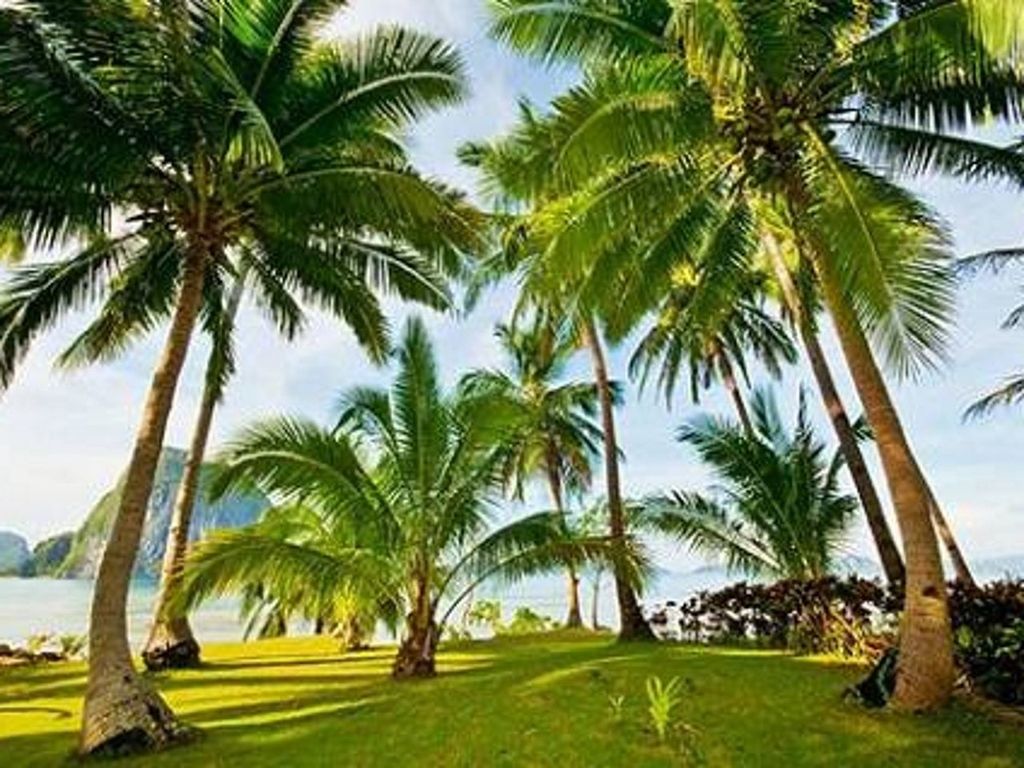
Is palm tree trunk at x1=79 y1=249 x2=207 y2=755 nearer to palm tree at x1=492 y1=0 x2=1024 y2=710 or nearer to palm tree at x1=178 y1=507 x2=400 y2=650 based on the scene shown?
palm tree at x1=178 y1=507 x2=400 y2=650

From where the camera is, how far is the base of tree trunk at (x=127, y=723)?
8.40 meters

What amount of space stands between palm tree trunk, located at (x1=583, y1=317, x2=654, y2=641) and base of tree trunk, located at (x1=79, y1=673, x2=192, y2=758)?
7.61 m

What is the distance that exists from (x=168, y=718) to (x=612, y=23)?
858 cm

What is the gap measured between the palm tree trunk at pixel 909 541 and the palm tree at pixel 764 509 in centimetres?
682

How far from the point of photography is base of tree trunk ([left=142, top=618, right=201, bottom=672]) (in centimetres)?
1421

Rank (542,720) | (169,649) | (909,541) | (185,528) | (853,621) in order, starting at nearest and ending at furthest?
(909,541) < (542,720) < (853,621) < (169,649) < (185,528)

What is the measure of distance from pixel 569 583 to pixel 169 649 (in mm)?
12435

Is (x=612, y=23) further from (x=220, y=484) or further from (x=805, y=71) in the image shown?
(x=220, y=484)

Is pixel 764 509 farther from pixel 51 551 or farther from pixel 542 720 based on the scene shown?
pixel 51 551

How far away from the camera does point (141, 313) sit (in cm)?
1257

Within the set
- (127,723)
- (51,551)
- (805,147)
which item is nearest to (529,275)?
(805,147)

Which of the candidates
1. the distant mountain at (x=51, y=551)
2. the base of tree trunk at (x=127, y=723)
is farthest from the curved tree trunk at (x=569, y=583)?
the distant mountain at (x=51, y=551)

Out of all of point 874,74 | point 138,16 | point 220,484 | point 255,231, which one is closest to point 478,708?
point 220,484

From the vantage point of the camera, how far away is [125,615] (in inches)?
372
